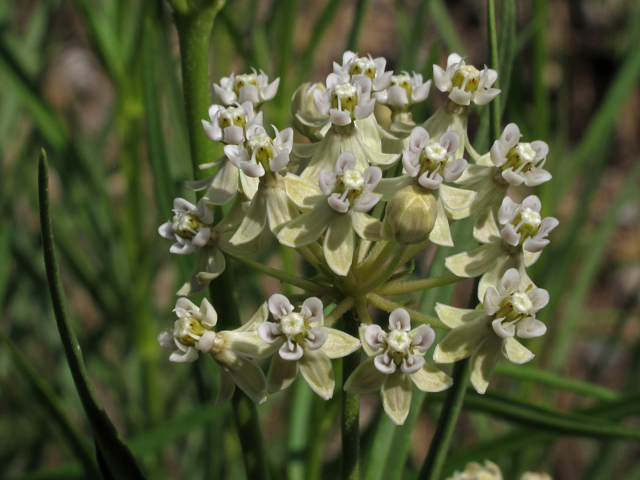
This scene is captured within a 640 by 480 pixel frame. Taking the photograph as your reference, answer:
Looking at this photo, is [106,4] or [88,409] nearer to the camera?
[88,409]

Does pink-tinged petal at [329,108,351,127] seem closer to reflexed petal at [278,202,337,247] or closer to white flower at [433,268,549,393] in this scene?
reflexed petal at [278,202,337,247]

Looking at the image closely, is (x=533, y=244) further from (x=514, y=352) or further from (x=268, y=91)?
(x=268, y=91)

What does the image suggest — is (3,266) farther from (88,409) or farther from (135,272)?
(88,409)

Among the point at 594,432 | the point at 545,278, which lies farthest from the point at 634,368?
the point at 594,432

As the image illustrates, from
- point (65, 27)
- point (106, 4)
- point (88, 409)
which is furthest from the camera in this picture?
point (65, 27)

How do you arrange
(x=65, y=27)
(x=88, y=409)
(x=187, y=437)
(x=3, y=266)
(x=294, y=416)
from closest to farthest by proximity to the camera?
(x=88, y=409) < (x=294, y=416) < (x=3, y=266) < (x=187, y=437) < (x=65, y=27)

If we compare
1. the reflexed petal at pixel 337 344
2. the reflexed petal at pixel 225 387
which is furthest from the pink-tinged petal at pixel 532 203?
the reflexed petal at pixel 225 387

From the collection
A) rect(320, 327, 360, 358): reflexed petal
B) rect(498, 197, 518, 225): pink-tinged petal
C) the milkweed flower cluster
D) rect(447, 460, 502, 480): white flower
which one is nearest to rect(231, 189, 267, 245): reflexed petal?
the milkweed flower cluster
